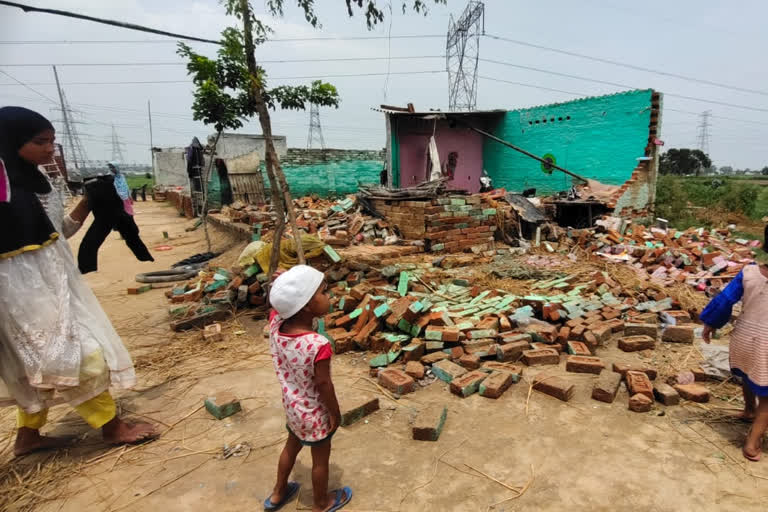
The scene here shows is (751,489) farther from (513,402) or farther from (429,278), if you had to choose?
(429,278)

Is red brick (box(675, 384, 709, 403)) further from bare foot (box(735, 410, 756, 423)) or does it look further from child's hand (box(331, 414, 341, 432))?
child's hand (box(331, 414, 341, 432))

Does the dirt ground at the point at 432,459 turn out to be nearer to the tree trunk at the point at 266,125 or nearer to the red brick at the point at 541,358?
the red brick at the point at 541,358

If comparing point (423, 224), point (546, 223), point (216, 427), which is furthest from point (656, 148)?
point (216, 427)

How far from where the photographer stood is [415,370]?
3.48m

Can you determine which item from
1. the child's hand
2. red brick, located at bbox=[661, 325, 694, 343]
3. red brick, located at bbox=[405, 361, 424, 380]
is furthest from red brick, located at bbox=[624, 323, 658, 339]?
the child's hand

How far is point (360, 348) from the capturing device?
412 cm

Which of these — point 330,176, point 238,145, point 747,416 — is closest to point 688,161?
point 330,176

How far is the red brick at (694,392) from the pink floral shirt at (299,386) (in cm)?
276

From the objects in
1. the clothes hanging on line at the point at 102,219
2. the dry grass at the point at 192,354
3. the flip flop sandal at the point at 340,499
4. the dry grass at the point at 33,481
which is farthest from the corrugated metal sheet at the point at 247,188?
the flip flop sandal at the point at 340,499

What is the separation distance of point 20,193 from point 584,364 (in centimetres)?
426

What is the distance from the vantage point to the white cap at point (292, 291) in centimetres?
184

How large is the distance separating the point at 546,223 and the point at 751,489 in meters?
7.00

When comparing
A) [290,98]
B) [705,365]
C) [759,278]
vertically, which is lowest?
[705,365]

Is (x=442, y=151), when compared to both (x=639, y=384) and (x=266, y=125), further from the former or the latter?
(x=639, y=384)
